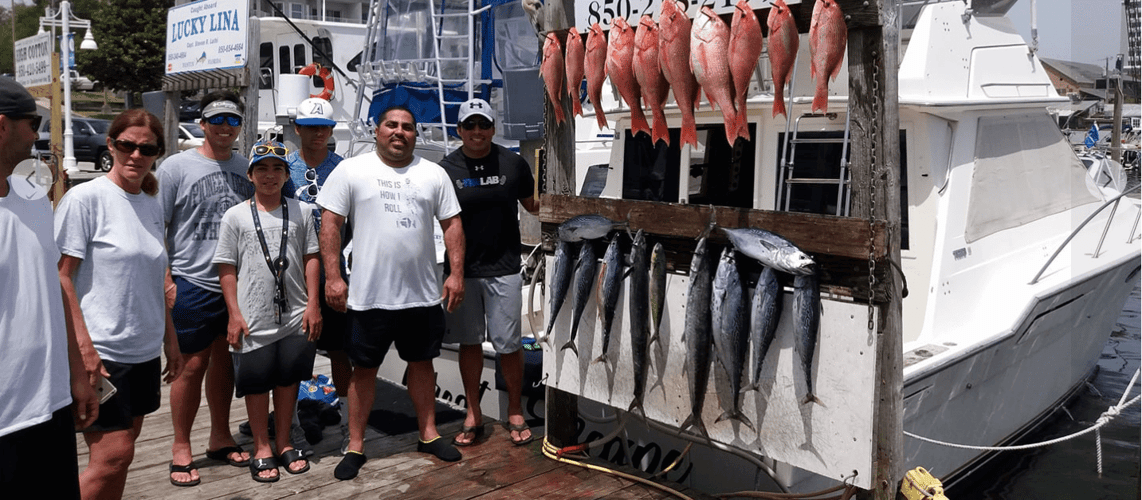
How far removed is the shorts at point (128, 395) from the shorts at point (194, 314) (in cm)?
65

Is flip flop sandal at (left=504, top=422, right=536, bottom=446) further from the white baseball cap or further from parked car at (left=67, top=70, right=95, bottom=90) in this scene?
parked car at (left=67, top=70, right=95, bottom=90)

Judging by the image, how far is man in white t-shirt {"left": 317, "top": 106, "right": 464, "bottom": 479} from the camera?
12.5 feet

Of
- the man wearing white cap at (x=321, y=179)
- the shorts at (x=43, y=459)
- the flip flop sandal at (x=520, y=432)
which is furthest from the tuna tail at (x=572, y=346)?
the shorts at (x=43, y=459)

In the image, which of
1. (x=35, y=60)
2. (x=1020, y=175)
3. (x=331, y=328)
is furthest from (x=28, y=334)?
(x=35, y=60)

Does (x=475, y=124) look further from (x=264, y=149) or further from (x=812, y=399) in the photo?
(x=812, y=399)

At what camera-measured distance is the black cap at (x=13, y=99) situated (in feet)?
6.88

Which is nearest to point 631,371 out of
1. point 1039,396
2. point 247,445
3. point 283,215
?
point 283,215

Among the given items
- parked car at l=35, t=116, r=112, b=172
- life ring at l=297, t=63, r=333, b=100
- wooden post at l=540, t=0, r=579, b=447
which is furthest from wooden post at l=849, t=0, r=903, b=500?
parked car at l=35, t=116, r=112, b=172

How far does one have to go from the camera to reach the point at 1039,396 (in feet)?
21.3

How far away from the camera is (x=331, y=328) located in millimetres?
4289

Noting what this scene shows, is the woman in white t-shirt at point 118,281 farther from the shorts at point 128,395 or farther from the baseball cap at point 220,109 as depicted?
the baseball cap at point 220,109

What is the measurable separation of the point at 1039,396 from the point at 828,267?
4366mm

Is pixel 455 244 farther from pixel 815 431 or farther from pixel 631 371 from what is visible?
pixel 815 431

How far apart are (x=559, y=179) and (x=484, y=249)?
52 centimetres
